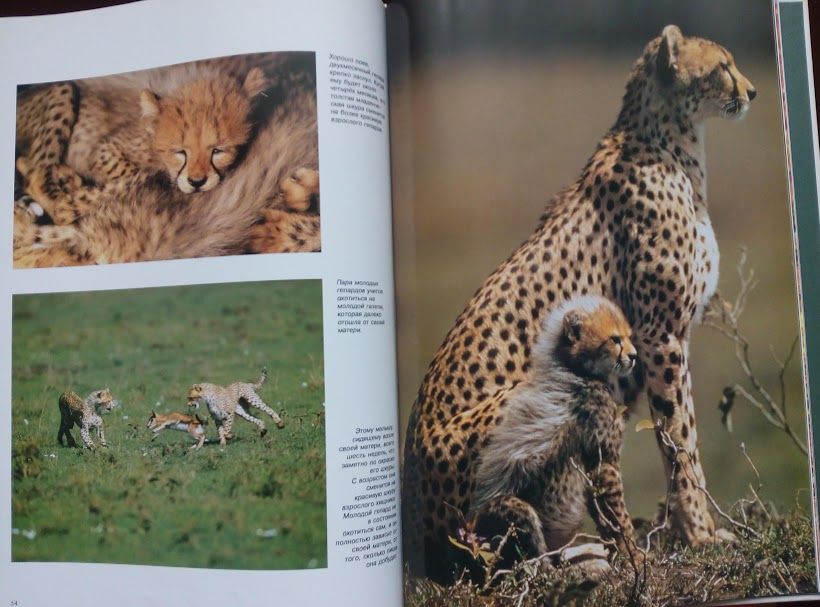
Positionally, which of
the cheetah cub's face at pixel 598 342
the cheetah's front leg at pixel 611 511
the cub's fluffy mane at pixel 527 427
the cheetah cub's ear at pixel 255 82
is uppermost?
the cheetah cub's ear at pixel 255 82

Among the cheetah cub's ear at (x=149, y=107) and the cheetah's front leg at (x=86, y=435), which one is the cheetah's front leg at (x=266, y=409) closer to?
the cheetah's front leg at (x=86, y=435)

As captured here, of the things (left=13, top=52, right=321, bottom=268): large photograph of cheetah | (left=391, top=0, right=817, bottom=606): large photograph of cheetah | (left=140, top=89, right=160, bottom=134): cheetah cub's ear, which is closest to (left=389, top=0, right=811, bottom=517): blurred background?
(left=391, top=0, right=817, bottom=606): large photograph of cheetah

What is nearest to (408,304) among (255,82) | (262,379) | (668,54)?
(262,379)

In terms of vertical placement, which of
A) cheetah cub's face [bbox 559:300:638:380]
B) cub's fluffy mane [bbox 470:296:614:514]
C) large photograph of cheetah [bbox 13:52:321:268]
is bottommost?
cub's fluffy mane [bbox 470:296:614:514]

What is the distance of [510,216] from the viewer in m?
0.73

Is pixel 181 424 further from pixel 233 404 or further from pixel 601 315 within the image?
pixel 601 315

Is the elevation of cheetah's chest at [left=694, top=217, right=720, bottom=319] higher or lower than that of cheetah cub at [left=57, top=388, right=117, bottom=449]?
higher

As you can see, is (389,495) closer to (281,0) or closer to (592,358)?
(592,358)

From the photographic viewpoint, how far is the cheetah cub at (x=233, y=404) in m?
0.66

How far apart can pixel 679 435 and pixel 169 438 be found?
529mm

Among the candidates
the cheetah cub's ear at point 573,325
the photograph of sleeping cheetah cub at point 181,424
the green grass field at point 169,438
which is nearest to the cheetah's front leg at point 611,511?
the cheetah cub's ear at point 573,325

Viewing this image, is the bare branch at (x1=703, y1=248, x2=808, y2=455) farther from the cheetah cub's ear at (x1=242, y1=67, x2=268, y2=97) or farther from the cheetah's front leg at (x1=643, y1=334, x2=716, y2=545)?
the cheetah cub's ear at (x1=242, y1=67, x2=268, y2=97)

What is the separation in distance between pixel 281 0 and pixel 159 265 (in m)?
0.29

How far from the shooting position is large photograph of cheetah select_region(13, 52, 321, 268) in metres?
0.68
